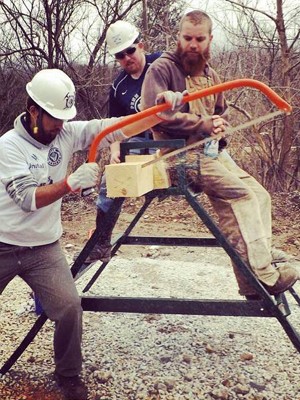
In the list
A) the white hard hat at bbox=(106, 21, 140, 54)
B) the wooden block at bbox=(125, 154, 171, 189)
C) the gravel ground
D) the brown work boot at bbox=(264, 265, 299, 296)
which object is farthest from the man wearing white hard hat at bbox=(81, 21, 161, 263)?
the brown work boot at bbox=(264, 265, 299, 296)

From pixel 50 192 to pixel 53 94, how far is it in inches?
23.2

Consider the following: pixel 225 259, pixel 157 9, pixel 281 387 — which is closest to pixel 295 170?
pixel 225 259

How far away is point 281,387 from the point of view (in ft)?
10.00

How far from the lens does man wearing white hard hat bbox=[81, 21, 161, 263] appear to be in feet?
13.0

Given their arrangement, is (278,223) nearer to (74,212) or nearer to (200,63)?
(74,212)

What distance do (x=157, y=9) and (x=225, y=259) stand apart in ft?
23.3

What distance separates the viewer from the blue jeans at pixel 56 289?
2.79 meters

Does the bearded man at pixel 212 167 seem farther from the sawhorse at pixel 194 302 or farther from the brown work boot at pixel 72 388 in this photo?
the brown work boot at pixel 72 388

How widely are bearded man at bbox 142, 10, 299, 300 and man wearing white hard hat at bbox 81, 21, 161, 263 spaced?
900 millimetres

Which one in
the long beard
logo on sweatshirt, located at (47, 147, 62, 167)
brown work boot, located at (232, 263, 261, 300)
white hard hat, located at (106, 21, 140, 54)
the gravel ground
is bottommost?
the gravel ground

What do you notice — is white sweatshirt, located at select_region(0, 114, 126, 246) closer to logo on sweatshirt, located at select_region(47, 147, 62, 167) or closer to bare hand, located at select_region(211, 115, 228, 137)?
Result: logo on sweatshirt, located at select_region(47, 147, 62, 167)

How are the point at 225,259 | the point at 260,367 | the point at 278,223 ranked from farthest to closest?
the point at 278,223, the point at 225,259, the point at 260,367

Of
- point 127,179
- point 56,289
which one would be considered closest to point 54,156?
point 127,179

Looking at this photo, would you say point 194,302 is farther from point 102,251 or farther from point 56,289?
point 102,251
